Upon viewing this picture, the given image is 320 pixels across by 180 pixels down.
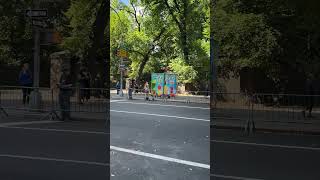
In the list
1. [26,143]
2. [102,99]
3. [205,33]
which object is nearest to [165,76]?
[205,33]

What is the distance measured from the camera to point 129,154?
212cm

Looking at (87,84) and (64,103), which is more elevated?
(87,84)

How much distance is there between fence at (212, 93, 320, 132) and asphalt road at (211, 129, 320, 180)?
0.25 feet

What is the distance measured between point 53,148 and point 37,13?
0.91m

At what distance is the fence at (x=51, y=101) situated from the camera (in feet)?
7.66

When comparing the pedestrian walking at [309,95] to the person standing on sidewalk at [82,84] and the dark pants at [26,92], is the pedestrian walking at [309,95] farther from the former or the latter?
the dark pants at [26,92]

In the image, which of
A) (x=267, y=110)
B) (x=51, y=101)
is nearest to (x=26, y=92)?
(x=51, y=101)

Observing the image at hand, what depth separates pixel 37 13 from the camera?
103 inches

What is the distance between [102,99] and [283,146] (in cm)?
96

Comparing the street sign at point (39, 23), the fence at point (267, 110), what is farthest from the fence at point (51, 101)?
the fence at point (267, 110)

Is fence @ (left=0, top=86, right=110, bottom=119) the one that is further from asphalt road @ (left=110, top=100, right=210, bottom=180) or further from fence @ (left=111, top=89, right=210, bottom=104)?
fence @ (left=111, top=89, right=210, bottom=104)

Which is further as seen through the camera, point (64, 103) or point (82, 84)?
point (64, 103)

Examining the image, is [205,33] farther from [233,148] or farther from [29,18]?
[29,18]

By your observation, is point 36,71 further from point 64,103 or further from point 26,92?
point 64,103
